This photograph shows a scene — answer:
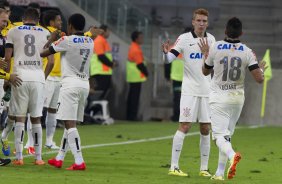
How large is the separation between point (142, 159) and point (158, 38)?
17.6 metres

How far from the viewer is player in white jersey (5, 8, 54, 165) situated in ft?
54.7

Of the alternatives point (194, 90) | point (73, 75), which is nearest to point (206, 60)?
point (194, 90)

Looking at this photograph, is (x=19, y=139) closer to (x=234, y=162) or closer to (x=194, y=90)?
(x=194, y=90)

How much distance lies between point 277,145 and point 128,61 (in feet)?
32.9

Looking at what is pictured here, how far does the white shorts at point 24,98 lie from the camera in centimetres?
1672

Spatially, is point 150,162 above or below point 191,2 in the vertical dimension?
below

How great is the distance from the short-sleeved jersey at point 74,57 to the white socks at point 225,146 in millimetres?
2417

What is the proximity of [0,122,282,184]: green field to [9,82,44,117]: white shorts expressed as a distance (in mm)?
811

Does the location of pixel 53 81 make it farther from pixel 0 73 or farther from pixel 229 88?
pixel 229 88

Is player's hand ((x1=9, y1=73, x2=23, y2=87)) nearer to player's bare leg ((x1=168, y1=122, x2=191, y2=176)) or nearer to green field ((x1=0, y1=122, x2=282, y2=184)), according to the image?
green field ((x1=0, y1=122, x2=282, y2=184))

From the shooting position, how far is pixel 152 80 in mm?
34250

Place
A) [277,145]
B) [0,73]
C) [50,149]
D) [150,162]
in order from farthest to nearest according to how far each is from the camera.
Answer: [277,145] < [50,149] < [150,162] < [0,73]

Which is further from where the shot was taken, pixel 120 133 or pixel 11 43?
pixel 120 133

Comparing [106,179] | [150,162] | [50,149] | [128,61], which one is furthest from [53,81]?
[128,61]
